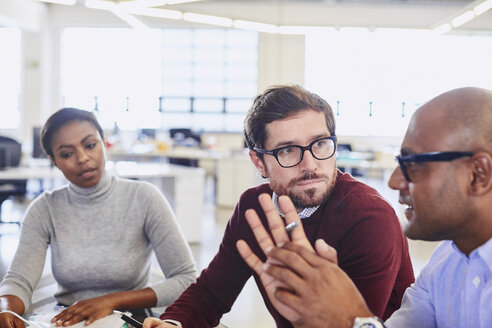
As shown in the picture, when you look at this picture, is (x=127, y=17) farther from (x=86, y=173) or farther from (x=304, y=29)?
(x=86, y=173)

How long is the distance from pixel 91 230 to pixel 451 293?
1.32 meters

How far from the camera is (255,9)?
1227cm

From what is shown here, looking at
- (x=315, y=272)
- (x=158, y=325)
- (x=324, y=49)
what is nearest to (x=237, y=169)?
(x=324, y=49)

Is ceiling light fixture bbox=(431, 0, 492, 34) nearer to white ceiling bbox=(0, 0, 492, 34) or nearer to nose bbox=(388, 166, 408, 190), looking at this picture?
white ceiling bbox=(0, 0, 492, 34)

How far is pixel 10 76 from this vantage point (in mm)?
12383

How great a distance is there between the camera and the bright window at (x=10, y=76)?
12297 mm

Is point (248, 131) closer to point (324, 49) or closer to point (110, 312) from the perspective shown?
point (110, 312)

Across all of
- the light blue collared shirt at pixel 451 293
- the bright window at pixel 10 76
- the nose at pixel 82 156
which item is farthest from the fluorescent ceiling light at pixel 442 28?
the bright window at pixel 10 76

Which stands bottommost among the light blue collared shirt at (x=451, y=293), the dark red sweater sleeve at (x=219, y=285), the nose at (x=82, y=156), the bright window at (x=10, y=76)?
the dark red sweater sleeve at (x=219, y=285)

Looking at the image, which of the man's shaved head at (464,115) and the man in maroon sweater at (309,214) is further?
the man in maroon sweater at (309,214)

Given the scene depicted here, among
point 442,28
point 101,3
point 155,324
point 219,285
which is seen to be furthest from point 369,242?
point 442,28

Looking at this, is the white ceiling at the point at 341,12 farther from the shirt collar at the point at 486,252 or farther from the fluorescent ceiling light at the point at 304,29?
the shirt collar at the point at 486,252

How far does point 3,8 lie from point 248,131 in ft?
32.4

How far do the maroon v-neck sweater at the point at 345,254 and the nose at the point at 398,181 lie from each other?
24 centimetres
